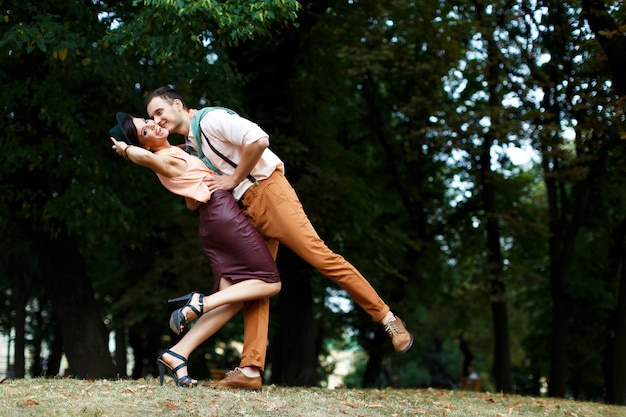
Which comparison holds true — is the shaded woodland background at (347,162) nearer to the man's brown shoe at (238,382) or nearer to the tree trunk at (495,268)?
the tree trunk at (495,268)

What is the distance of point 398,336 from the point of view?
253 inches

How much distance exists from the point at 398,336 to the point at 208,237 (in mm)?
1596

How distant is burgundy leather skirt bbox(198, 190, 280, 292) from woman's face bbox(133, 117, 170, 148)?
23.4 inches

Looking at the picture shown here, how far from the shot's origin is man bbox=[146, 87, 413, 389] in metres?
6.34

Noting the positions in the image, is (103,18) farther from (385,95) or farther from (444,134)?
(385,95)

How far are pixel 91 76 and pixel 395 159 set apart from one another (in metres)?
10.8

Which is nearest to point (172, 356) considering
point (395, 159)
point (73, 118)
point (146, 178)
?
point (73, 118)

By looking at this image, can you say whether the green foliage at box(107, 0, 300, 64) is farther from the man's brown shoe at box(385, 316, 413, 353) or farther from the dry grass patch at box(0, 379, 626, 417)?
the dry grass patch at box(0, 379, 626, 417)

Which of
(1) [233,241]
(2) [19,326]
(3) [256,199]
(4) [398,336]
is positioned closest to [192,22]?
(3) [256,199]

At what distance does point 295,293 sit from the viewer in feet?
53.5

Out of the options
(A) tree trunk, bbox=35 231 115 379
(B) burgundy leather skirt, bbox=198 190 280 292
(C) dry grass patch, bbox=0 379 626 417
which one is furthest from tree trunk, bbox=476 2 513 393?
(B) burgundy leather skirt, bbox=198 190 280 292

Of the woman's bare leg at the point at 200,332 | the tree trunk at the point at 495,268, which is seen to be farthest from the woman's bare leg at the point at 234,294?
the tree trunk at the point at 495,268

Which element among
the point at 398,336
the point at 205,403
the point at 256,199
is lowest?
the point at 205,403

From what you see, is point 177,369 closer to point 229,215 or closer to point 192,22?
point 229,215
